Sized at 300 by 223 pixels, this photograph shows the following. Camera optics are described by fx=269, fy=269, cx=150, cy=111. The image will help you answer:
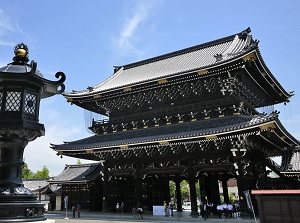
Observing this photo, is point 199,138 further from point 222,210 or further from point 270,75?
point 270,75

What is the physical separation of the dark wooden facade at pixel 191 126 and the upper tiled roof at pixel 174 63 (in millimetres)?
149

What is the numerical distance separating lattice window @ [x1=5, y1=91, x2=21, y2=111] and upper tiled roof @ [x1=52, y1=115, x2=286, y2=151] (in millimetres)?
15161

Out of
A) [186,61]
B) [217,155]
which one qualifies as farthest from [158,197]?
[186,61]

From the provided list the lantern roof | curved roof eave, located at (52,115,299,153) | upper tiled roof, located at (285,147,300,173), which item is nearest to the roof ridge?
curved roof eave, located at (52,115,299,153)

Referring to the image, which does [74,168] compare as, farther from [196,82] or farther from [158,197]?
[196,82]

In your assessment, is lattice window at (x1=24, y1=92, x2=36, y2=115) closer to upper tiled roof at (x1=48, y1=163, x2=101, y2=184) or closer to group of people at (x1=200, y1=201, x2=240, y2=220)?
group of people at (x1=200, y1=201, x2=240, y2=220)

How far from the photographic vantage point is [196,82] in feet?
76.0

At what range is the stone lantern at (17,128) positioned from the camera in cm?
487

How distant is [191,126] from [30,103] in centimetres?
1773

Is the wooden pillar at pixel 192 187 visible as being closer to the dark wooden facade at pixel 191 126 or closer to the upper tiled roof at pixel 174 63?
the dark wooden facade at pixel 191 126

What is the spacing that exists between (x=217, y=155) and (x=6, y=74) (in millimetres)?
17898

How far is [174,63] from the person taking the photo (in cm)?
2941

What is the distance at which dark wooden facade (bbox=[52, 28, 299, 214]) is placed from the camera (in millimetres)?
20000

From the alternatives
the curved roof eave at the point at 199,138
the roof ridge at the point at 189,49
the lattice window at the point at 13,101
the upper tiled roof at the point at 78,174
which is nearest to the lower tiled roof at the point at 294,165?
the curved roof eave at the point at 199,138
